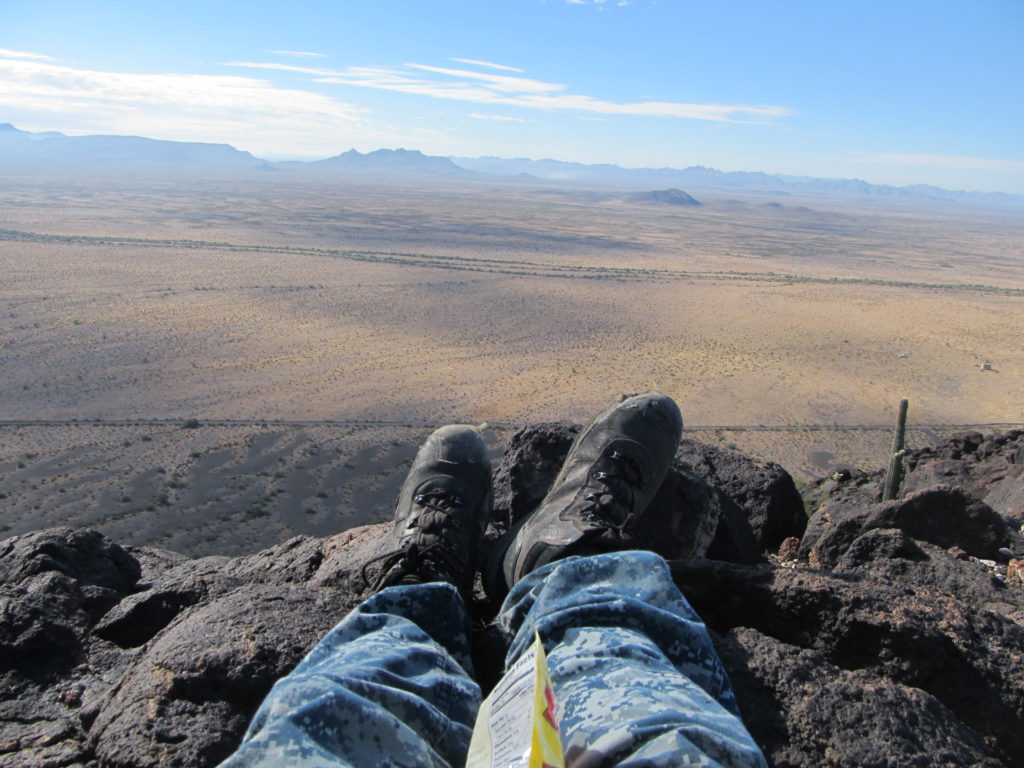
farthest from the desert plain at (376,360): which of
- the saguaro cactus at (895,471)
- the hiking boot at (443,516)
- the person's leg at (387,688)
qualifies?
the person's leg at (387,688)

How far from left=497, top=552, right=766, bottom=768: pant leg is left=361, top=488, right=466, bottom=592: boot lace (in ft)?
1.07

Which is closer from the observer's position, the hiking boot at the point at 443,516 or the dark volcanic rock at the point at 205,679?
the dark volcanic rock at the point at 205,679

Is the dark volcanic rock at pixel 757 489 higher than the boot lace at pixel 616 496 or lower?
lower

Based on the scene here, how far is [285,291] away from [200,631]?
29166mm

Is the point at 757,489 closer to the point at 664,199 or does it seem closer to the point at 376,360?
the point at 376,360

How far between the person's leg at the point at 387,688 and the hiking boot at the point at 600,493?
22cm

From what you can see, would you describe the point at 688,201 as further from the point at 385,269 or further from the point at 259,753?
the point at 259,753

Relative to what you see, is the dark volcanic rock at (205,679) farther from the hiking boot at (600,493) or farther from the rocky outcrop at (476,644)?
the hiking boot at (600,493)

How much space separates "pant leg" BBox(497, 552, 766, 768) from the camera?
126cm

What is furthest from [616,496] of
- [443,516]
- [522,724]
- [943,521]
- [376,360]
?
[376,360]

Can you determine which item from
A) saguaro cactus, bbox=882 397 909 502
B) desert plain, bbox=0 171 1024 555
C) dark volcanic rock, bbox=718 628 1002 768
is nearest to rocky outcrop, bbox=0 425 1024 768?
dark volcanic rock, bbox=718 628 1002 768

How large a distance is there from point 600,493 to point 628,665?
1.16 m

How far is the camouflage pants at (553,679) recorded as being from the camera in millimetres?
1265

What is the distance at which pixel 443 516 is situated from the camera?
8.46ft
